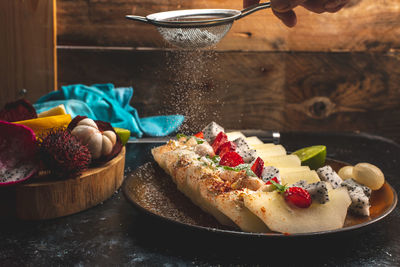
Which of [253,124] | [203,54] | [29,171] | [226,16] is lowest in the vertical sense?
[253,124]

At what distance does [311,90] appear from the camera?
2.59 metres

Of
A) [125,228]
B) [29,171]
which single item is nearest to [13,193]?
[29,171]

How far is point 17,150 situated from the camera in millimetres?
1167

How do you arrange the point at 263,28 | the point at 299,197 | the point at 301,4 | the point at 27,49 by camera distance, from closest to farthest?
the point at 299,197
the point at 301,4
the point at 27,49
the point at 263,28

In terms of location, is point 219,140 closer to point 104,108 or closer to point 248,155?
point 248,155

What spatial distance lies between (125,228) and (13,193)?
269 millimetres

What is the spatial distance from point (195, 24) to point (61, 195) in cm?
59

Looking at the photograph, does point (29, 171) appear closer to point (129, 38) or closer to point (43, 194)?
point (43, 194)

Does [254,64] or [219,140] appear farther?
[254,64]

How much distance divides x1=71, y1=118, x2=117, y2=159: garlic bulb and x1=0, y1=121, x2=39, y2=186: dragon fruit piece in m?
0.12

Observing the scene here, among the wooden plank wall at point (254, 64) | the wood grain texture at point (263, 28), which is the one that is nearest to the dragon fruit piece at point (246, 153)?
the wooden plank wall at point (254, 64)

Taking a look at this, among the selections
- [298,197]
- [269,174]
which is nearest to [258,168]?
[269,174]

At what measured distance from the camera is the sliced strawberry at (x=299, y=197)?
0.98 meters

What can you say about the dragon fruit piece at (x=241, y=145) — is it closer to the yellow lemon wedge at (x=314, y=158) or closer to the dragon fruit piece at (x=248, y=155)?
the dragon fruit piece at (x=248, y=155)
